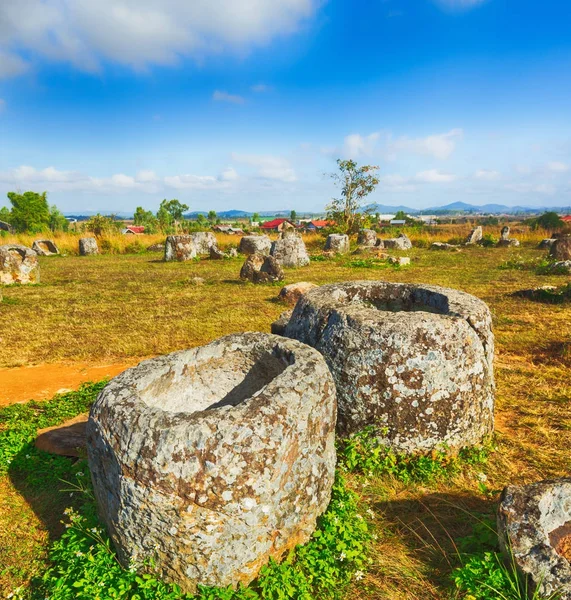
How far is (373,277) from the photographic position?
612 inches

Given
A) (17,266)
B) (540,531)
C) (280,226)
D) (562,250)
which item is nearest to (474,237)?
(562,250)

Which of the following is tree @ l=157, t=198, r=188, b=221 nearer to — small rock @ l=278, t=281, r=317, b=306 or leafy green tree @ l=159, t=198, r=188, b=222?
leafy green tree @ l=159, t=198, r=188, b=222

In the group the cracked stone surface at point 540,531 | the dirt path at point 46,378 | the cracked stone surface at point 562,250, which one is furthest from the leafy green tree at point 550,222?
the cracked stone surface at point 540,531

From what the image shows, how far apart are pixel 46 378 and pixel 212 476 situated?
536 cm

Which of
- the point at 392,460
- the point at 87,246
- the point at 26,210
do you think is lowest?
the point at 392,460

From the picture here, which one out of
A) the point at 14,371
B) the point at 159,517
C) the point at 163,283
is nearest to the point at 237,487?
the point at 159,517

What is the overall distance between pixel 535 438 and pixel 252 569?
3.40m

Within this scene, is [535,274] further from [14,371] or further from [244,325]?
[14,371]

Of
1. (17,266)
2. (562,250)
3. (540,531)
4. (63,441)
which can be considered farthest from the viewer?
(562,250)

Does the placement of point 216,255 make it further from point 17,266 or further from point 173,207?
point 173,207

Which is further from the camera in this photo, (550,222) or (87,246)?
(550,222)

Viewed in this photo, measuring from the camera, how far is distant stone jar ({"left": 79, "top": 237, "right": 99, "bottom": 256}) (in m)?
25.9

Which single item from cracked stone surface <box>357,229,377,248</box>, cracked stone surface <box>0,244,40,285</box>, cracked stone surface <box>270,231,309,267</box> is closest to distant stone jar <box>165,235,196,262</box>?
cracked stone surface <box>270,231,309,267</box>

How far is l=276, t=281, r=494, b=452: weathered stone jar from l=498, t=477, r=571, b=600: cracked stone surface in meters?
1.06
